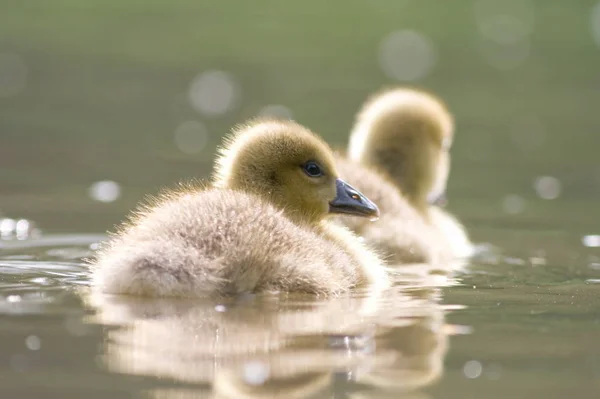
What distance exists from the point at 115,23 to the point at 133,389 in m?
16.9

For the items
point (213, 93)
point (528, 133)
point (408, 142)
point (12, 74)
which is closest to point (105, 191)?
point (408, 142)

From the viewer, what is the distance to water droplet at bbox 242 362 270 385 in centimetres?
396

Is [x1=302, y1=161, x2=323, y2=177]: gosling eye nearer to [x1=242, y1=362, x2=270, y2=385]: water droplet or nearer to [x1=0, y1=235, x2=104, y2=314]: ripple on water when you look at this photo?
[x1=0, y1=235, x2=104, y2=314]: ripple on water

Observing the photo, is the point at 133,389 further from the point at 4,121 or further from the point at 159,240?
the point at 4,121

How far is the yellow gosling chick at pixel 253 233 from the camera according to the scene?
5070 millimetres

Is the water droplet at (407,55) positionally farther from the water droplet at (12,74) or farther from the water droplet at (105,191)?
the water droplet at (105,191)

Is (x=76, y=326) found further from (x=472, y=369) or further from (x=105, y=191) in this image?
(x=105, y=191)

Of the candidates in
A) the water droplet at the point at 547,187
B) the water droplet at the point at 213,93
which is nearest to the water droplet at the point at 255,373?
the water droplet at the point at 547,187

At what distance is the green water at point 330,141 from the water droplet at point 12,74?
1.8 inches

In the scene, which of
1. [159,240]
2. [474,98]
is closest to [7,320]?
[159,240]

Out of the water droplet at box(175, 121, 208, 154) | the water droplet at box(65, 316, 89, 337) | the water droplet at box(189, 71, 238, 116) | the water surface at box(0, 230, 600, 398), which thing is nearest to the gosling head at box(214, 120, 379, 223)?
the water surface at box(0, 230, 600, 398)

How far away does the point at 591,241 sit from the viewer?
7.86 m

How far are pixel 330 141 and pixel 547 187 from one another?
2.20m

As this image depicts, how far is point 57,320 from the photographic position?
480cm
